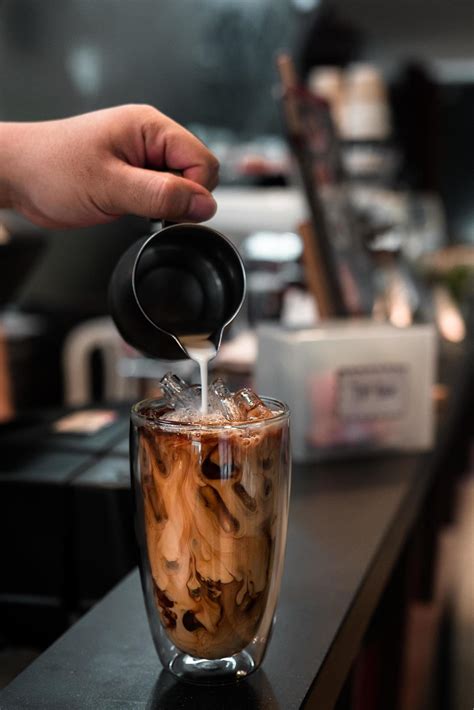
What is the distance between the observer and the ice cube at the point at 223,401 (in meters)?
0.75

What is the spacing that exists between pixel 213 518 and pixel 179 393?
0.13m

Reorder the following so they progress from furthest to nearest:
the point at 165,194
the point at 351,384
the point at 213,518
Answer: the point at 351,384
the point at 165,194
the point at 213,518

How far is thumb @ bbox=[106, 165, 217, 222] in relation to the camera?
820 mm

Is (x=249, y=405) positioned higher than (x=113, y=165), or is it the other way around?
(x=113, y=165)

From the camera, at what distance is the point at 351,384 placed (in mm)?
1404

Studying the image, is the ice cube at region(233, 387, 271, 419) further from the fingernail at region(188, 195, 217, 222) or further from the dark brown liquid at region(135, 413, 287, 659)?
the fingernail at region(188, 195, 217, 222)

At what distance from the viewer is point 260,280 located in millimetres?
2996

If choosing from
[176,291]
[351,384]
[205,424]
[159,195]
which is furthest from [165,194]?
[351,384]

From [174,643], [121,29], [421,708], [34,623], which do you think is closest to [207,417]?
[174,643]

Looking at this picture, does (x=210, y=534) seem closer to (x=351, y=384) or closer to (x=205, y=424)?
(x=205, y=424)

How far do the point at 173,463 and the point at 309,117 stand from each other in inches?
48.8

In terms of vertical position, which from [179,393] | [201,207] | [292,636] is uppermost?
[201,207]

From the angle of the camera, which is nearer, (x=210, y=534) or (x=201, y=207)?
(x=210, y=534)

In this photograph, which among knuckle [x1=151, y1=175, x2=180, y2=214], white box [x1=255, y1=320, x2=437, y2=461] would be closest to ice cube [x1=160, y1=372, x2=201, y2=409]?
knuckle [x1=151, y1=175, x2=180, y2=214]
